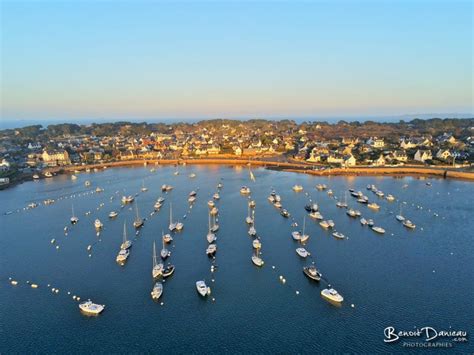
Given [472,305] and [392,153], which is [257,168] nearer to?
[392,153]

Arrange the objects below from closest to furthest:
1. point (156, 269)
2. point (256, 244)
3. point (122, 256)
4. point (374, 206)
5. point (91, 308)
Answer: point (91, 308) < point (156, 269) < point (122, 256) < point (256, 244) < point (374, 206)

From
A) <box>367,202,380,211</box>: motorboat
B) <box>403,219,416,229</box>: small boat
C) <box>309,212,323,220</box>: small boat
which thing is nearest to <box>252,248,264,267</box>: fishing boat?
<box>309,212,323,220</box>: small boat

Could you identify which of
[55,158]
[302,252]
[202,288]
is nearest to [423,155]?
[302,252]

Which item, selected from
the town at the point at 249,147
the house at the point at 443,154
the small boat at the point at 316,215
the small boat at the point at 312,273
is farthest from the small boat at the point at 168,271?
the house at the point at 443,154

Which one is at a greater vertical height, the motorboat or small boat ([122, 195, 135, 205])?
the motorboat

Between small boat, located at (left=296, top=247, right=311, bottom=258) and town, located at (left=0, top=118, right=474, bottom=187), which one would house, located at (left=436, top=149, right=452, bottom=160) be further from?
small boat, located at (left=296, top=247, right=311, bottom=258)

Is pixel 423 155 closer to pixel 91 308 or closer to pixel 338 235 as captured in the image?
pixel 338 235

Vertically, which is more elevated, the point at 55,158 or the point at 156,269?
the point at 55,158
